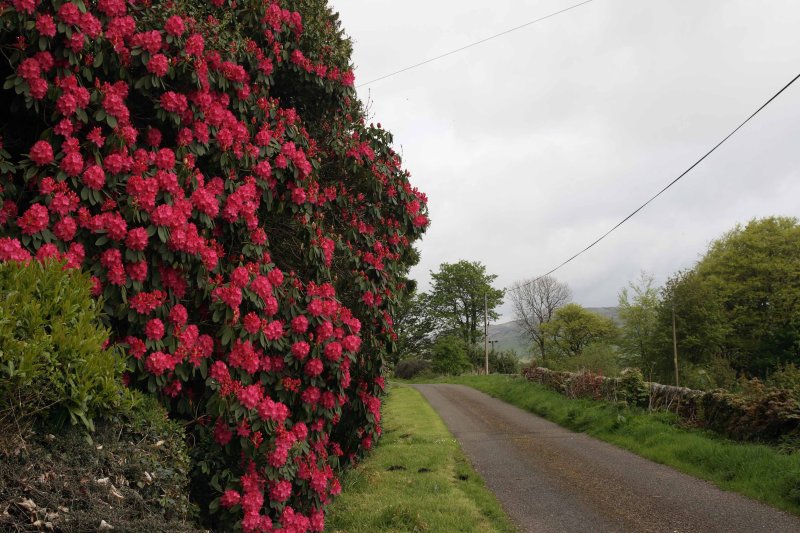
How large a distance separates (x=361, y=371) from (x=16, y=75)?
4265 mm

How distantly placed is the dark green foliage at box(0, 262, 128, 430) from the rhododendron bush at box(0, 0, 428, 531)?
530mm

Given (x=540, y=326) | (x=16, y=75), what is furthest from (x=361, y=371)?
(x=540, y=326)

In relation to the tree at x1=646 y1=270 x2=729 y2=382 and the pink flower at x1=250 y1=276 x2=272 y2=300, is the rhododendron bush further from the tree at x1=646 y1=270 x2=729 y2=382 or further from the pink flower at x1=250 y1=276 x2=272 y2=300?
the tree at x1=646 y1=270 x2=729 y2=382

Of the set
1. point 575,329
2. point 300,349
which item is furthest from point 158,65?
point 575,329

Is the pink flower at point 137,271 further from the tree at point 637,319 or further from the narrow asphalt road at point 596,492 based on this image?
the tree at point 637,319

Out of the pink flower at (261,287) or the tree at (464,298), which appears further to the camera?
the tree at (464,298)

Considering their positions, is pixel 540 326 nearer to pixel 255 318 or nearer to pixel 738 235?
pixel 738 235

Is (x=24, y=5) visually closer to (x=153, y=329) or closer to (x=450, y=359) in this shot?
(x=153, y=329)

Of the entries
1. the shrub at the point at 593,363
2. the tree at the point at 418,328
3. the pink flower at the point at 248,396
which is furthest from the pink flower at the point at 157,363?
the tree at the point at 418,328

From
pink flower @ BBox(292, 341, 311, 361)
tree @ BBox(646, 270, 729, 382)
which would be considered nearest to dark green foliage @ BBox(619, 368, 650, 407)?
pink flower @ BBox(292, 341, 311, 361)

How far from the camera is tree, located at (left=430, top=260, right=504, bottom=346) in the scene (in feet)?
199

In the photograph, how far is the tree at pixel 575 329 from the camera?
53094 mm

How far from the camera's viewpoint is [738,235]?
3572 centimetres

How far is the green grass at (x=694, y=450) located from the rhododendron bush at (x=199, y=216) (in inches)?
246
